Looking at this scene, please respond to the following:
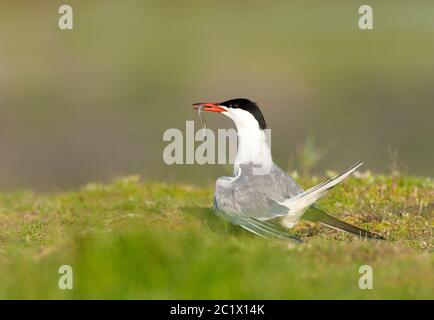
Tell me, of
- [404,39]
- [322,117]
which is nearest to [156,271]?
[322,117]

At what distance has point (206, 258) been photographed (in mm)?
6062

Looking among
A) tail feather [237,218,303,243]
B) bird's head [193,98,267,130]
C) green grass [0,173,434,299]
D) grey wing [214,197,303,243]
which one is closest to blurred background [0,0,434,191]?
bird's head [193,98,267,130]

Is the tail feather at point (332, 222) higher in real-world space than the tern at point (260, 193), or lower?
lower

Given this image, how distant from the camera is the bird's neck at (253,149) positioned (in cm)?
792

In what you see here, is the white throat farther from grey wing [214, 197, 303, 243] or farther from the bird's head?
grey wing [214, 197, 303, 243]

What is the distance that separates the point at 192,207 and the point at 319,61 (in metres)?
15.6

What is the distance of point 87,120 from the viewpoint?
1892cm

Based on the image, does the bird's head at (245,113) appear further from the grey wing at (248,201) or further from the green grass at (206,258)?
the green grass at (206,258)

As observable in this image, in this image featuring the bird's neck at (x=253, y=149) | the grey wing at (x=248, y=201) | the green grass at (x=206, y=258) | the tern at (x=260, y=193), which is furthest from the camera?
the bird's neck at (x=253, y=149)

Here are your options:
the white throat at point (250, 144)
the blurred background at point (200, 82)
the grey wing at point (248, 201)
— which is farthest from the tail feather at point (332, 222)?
the blurred background at point (200, 82)

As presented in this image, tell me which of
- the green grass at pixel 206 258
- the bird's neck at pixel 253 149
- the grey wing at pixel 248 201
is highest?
the bird's neck at pixel 253 149

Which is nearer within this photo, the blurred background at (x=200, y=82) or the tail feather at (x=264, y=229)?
the tail feather at (x=264, y=229)
